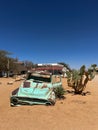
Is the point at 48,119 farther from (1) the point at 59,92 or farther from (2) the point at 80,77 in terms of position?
(2) the point at 80,77

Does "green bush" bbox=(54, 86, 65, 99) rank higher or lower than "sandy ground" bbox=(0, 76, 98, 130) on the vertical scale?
higher

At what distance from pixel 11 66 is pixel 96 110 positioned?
142 ft

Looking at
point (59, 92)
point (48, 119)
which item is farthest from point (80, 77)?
point (48, 119)

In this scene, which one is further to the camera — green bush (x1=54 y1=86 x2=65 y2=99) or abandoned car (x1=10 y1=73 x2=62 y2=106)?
green bush (x1=54 y1=86 x2=65 y2=99)

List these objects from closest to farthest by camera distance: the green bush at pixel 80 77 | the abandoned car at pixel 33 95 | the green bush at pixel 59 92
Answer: the abandoned car at pixel 33 95, the green bush at pixel 59 92, the green bush at pixel 80 77

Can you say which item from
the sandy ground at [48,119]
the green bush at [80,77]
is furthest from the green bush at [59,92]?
the green bush at [80,77]

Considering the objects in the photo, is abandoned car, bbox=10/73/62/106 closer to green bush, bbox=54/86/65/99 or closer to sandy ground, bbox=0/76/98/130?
sandy ground, bbox=0/76/98/130

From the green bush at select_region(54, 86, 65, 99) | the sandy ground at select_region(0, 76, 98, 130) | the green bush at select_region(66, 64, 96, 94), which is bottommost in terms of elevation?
the sandy ground at select_region(0, 76, 98, 130)

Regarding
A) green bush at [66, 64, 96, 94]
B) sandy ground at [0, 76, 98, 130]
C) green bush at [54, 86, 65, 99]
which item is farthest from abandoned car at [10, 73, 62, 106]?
green bush at [66, 64, 96, 94]

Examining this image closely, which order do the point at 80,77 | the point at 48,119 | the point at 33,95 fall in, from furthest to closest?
the point at 80,77, the point at 33,95, the point at 48,119

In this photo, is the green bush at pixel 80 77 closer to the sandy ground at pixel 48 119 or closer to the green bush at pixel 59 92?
the green bush at pixel 59 92

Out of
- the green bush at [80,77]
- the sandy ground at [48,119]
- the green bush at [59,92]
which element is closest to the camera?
the sandy ground at [48,119]

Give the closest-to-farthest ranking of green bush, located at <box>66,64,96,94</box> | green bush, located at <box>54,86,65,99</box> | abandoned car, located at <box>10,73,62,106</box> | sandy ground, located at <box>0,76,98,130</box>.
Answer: sandy ground, located at <box>0,76,98,130</box> < abandoned car, located at <box>10,73,62,106</box> < green bush, located at <box>54,86,65,99</box> < green bush, located at <box>66,64,96,94</box>

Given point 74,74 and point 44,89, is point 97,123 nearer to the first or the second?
point 44,89
